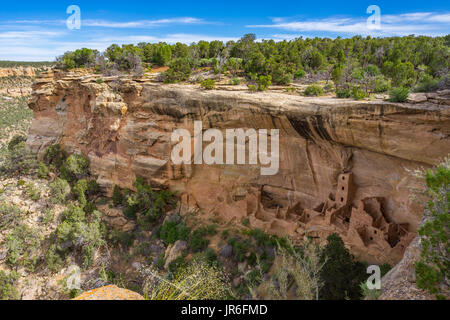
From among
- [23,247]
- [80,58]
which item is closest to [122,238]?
[23,247]

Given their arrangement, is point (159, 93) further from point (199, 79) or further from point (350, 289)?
point (350, 289)

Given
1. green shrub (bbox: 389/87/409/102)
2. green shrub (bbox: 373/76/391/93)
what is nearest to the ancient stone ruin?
green shrub (bbox: 389/87/409/102)

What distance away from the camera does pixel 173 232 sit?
2061 centimetres

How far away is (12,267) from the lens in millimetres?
19500

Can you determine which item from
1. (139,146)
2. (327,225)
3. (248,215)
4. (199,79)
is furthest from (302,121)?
(139,146)

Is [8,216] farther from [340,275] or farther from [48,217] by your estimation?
[340,275]

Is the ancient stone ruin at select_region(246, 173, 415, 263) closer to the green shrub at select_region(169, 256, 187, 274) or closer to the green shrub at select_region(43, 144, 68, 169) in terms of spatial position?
the green shrub at select_region(169, 256, 187, 274)

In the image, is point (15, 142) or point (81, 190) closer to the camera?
point (81, 190)

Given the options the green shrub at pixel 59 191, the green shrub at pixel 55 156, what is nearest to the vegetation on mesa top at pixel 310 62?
the green shrub at pixel 55 156

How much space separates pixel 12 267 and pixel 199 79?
19.3m

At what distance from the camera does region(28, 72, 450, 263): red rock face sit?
1337 centimetres

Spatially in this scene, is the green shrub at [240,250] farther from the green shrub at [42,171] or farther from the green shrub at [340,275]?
the green shrub at [42,171]

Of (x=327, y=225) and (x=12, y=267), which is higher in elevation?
(x=327, y=225)

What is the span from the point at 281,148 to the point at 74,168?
1910 centimetres
